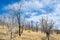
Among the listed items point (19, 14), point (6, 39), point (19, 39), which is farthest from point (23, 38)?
point (19, 14)

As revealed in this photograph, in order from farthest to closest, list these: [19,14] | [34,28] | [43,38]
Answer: [34,28], [43,38], [19,14]

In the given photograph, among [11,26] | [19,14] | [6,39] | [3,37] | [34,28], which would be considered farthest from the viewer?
[34,28]

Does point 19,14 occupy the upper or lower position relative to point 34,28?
upper

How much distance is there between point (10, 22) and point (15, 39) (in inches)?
355

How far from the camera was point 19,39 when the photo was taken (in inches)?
2146

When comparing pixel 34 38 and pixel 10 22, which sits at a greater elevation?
pixel 10 22

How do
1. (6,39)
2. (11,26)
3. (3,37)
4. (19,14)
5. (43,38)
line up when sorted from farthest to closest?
1. (43,38)
2. (3,37)
3. (6,39)
4. (19,14)
5. (11,26)

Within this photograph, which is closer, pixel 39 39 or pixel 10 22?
pixel 10 22

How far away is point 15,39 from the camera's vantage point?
53156 mm

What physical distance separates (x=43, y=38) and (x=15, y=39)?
1250cm

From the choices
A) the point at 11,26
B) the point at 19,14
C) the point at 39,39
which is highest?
the point at 19,14

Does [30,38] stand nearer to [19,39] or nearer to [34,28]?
[19,39]

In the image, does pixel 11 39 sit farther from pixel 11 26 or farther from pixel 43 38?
pixel 43 38

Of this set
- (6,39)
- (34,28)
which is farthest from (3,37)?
(34,28)
